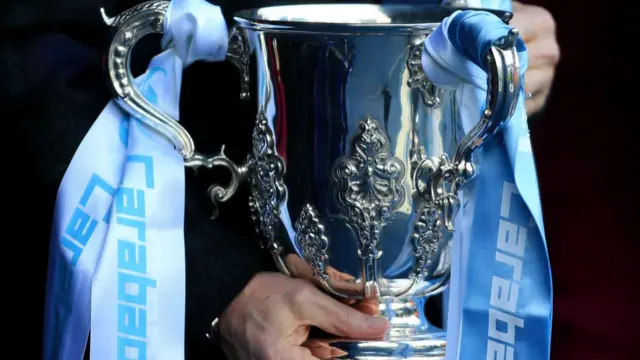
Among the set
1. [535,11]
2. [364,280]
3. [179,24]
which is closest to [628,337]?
[535,11]

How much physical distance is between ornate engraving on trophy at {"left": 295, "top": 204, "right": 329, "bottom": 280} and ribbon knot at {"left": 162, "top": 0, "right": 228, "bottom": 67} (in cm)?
11

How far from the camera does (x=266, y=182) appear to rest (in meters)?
0.49

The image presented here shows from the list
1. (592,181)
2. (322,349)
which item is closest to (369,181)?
(322,349)

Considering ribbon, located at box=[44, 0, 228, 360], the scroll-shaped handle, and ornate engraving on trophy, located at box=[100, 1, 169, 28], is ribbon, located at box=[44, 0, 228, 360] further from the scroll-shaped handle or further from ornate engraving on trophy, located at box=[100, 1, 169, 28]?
the scroll-shaped handle

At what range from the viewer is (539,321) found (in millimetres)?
409

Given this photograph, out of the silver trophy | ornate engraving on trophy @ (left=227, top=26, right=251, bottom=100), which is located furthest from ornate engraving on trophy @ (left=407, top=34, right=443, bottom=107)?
ornate engraving on trophy @ (left=227, top=26, right=251, bottom=100)

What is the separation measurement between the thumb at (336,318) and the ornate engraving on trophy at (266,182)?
0.04 m

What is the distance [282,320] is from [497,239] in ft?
0.54

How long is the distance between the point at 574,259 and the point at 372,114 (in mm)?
444

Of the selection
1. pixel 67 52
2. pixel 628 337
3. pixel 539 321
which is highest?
pixel 67 52

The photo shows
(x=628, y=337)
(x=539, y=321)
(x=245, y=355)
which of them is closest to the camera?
(x=539, y=321)

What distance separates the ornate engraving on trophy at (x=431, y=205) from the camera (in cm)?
44

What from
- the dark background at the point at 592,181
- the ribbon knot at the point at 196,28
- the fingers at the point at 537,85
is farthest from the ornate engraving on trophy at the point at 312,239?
the dark background at the point at 592,181

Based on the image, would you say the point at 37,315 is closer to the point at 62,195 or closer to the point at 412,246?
the point at 62,195
